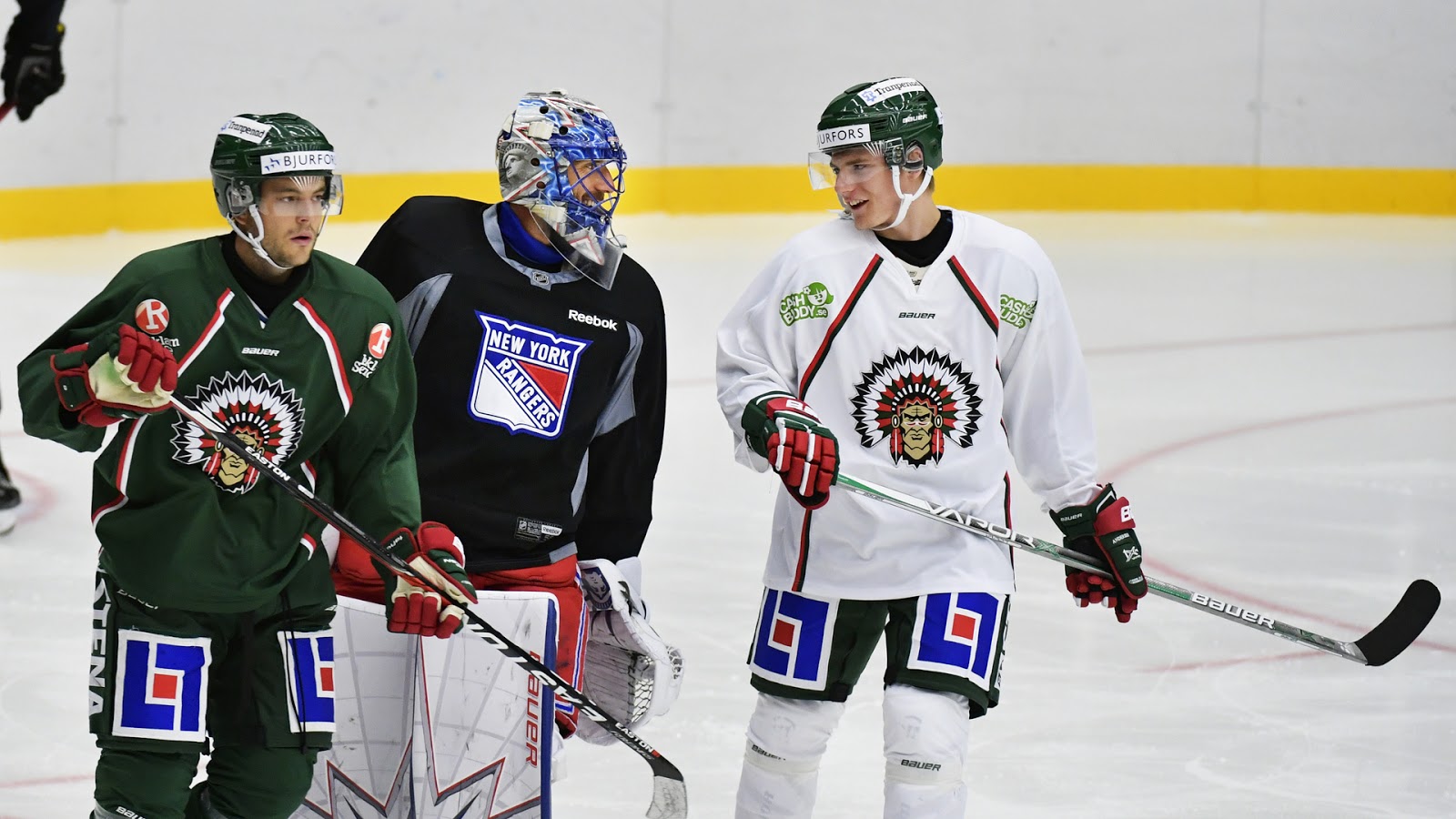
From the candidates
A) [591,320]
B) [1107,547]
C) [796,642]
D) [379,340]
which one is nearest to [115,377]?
[379,340]

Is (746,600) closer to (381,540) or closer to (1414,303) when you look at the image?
(381,540)

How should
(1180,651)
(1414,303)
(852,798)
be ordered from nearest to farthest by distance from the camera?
(852,798) < (1180,651) < (1414,303)

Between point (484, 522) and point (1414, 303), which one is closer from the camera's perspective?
point (484, 522)

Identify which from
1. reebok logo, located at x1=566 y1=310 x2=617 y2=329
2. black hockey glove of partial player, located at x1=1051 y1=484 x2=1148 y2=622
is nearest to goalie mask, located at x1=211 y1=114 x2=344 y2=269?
reebok logo, located at x1=566 y1=310 x2=617 y2=329

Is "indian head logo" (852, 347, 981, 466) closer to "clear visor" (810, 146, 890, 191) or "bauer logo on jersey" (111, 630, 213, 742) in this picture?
"clear visor" (810, 146, 890, 191)

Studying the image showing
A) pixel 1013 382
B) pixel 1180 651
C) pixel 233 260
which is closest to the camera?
pixel 233 260

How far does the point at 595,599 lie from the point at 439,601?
1.71 feet

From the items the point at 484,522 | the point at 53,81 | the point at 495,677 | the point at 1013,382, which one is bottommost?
the point at 495,677

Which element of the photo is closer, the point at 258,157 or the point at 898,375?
the point at 258,157

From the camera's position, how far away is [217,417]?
2568mm

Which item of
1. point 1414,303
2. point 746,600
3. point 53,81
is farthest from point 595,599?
point 1414,303

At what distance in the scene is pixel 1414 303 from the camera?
9375 millimetres

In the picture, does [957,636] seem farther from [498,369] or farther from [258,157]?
[258,157]

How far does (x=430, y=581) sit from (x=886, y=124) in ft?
3.10
